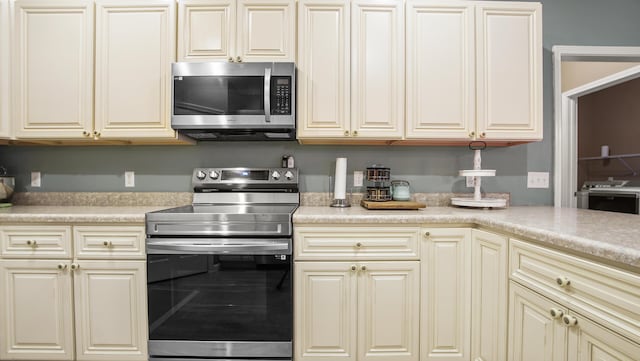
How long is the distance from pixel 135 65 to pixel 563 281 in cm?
242

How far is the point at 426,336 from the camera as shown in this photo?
1717 mm

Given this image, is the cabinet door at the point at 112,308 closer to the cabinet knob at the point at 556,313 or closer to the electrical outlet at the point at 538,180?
the cabinet knob at the point at 556,313

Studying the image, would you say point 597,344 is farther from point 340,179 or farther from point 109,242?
point 109,242

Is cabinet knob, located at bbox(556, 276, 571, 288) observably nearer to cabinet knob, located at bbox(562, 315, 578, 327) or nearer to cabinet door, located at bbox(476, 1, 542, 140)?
cabinet knob, located at bbox(562, 315, 578, 327)

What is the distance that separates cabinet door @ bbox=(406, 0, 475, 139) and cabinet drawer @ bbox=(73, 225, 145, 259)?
171 centimetres

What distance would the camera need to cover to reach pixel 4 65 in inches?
77.2

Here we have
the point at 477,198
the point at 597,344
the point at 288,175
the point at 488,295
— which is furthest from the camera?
the point at 288,175

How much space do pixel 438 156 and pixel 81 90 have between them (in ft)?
7.95

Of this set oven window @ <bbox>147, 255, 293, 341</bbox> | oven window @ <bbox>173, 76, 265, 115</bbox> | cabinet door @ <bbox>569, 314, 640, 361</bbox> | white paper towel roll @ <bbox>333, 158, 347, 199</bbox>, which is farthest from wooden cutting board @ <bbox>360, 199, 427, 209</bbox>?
cabinet door @ <bbox>569, 314, 640, 361</bbox>

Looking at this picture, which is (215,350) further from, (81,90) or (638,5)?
(638,5)

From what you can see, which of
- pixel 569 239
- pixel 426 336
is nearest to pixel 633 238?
pixel 569 239

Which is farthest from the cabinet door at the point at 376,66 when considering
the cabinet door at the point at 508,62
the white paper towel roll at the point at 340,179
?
the cabinet door at the point at 508,62

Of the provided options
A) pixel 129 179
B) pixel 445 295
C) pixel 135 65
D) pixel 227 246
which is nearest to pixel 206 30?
pixel 135 65

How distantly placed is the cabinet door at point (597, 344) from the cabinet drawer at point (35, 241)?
229cm
